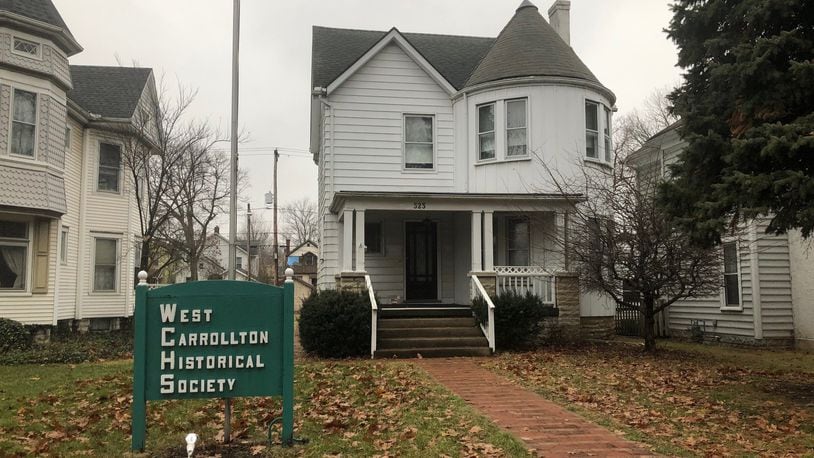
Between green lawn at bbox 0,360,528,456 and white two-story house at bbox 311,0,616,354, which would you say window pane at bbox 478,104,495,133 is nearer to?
white two-story house at bbox 311,0,616,354

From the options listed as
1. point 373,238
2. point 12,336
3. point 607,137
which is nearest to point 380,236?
point 373,238

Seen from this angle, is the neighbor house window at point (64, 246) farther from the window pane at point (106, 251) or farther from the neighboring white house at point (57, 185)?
the window pane at point (106, 251)

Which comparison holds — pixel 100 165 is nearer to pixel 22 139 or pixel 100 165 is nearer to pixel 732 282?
pixel 22 139

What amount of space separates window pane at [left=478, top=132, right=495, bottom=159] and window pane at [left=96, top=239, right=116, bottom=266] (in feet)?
42.2

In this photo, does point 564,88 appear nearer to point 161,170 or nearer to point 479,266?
point 479,266

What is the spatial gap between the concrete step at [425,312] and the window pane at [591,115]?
6372 mm

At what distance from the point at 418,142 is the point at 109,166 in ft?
35.8

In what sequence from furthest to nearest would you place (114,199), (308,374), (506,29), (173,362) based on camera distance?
(114,199) → (506,29) → (308,374) → (173,362)

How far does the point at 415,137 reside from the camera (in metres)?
18.1

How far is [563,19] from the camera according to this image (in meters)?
21.5

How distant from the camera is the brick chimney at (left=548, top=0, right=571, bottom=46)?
844 inches

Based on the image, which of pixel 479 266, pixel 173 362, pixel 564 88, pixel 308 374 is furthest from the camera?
pixel 564 88

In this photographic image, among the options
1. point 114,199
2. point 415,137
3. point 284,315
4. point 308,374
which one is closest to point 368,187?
point 415,137

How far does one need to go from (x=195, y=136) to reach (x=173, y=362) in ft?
53.0
